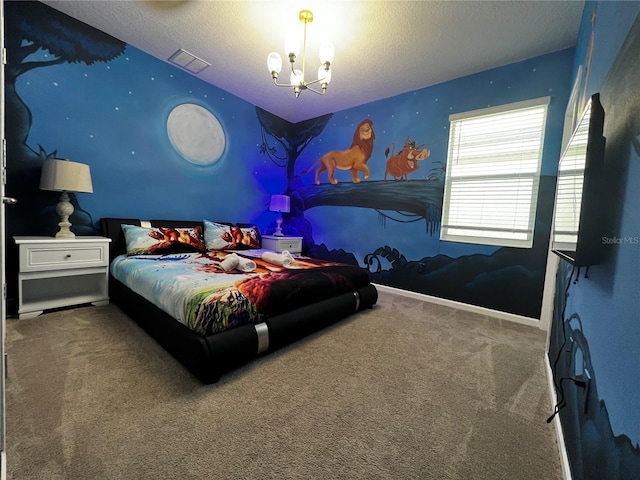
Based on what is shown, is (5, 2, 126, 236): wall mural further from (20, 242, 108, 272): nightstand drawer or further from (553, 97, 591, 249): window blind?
(553, 97, 591, 249): window blind

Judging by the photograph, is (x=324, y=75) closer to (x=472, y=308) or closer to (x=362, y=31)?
(x=362, y=31)

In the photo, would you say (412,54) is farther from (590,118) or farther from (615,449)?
(615,449)

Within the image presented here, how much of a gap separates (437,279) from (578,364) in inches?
81.8

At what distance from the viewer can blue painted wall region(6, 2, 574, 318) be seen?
7.97 feet

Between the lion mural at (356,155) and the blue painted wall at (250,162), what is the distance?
0.09 meters

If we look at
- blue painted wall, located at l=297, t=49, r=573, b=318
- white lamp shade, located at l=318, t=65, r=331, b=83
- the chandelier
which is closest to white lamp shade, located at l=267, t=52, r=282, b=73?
the chandelier

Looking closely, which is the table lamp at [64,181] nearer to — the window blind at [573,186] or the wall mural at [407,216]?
the wall mural at [407,216]

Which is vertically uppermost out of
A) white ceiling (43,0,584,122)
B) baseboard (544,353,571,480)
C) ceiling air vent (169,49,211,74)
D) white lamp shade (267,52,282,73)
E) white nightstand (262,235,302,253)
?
white ceiling (43,0,584,122)

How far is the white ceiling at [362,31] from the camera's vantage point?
6.96ft

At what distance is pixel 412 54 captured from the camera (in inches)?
104

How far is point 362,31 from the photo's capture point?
2373 millimetres

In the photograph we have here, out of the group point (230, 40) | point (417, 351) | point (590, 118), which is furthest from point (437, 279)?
point (230, 40)

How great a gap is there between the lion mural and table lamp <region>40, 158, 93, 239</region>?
290 centimetres

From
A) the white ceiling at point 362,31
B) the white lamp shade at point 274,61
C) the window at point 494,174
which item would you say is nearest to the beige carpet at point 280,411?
the window at point 494,174
